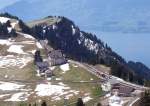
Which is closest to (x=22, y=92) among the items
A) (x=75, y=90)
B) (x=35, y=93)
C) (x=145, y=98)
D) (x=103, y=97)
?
(x=35, y=93)

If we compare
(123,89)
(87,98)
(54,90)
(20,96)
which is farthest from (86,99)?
(20,96)

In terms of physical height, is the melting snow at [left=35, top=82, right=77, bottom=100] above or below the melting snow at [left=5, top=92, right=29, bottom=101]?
above

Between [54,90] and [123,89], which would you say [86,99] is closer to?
[123,89]

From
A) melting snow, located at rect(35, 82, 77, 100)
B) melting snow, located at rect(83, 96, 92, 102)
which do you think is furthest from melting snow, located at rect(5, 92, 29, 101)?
melting snow, located at rect(83, 96, 92, 102)

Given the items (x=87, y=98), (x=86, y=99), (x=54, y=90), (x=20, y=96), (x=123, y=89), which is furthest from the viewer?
(x=54, y=90)

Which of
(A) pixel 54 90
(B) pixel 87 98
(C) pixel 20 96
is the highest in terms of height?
(A) pixel 54 90

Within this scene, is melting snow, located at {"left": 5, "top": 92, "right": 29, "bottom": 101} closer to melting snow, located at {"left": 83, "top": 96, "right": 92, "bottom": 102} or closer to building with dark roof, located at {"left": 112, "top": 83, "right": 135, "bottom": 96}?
melting snow, located at {"left": 83, "top": 96, "right": 92, "bottom": 102}

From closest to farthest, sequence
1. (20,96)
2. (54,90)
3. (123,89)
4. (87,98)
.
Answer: (87,98)
(123,89)
(20,96)
(54,90)

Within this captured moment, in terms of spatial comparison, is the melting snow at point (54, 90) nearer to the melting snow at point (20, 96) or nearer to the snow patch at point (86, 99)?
the melting snow at point (20, 96)

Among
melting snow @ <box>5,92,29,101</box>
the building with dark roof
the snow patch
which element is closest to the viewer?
the snow patch

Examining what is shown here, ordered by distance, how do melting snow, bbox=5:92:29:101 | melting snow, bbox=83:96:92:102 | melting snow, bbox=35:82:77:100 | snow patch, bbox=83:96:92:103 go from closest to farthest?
1. snow patch, bbox=83:96:92:103
2. melting snow, bbox=83:96:92:102
3. melting snow, bbox=5:92:29:101
4. melting snow, bbox=35:82:77:100

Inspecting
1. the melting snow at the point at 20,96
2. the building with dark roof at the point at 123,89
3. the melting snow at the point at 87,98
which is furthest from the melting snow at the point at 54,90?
the building with dark roof at the point at 123,89

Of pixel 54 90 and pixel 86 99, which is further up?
pixel 54 90

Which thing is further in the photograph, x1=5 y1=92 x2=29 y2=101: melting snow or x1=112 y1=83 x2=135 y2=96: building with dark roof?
x1=5 y1=92 x2=29 y2=101: melting snow
